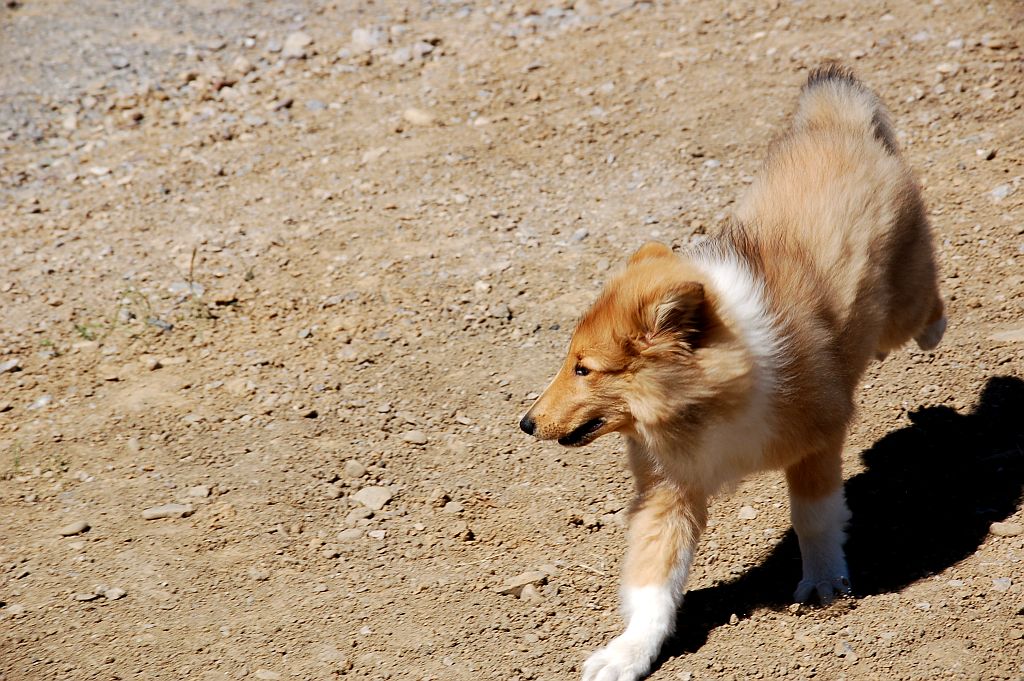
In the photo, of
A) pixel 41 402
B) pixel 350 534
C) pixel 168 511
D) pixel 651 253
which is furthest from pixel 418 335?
pixel 651 253

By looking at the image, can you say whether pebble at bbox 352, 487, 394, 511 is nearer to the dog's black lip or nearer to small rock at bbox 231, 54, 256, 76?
the dog's black lip

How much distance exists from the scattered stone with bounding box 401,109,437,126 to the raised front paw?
5247 millimetres

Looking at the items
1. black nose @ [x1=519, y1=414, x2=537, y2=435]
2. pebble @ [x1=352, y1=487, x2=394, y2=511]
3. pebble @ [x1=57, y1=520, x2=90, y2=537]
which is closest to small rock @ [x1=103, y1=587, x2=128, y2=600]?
pebble @ [x1=57, y1=520, x2=90, y2=537]

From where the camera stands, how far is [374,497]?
5215 mm

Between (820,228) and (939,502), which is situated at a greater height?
(820,228)

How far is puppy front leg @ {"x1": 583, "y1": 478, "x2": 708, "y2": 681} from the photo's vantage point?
4.04 m

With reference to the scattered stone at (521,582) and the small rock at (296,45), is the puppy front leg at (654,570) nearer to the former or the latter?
the scattered stone at (521,582)

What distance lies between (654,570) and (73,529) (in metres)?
2.72

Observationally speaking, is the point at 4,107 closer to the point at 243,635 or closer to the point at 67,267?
the point at 67,267

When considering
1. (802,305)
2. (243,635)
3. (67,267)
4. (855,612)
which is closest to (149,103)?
(67,267)

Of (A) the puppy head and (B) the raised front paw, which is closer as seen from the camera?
(A) the puppy head

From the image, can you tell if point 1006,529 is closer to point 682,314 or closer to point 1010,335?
point 1010,335

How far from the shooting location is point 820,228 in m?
4.55

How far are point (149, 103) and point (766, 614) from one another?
7021 mm
